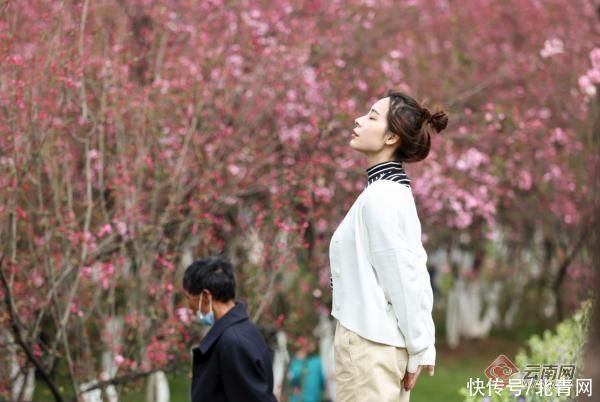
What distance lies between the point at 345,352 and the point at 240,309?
97 cm

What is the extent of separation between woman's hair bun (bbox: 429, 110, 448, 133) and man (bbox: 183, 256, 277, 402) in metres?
1.20

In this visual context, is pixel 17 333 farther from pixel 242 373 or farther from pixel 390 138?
pixel 390 138

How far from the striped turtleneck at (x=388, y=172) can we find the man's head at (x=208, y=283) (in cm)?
106

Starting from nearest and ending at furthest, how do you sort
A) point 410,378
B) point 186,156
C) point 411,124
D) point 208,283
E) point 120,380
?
point 410,378 < point 411,124 < point 208,283 < point 120,380 < point 186,156

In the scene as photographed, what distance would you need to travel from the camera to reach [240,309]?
459 cm

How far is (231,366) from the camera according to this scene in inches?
171

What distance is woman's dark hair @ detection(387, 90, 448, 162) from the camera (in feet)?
12.6

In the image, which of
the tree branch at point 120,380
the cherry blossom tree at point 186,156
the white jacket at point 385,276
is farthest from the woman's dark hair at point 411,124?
the tree branch at point 120,380

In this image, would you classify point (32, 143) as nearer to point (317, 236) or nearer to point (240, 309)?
point (240, 309)

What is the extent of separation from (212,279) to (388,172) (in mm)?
1136

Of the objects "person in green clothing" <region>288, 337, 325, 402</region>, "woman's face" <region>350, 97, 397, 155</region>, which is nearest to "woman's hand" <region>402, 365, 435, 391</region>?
"woman's face" <region>350, 97, 397, 155</region>

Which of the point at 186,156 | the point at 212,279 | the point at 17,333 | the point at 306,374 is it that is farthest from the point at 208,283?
the point at 306,374

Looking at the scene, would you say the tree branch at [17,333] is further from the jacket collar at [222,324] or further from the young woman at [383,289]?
the young woman at [383,289]

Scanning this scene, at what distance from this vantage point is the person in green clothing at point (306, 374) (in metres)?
9.44
